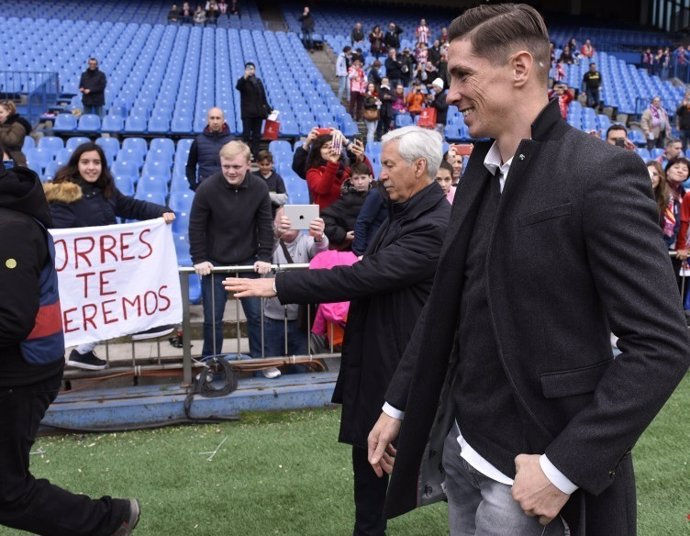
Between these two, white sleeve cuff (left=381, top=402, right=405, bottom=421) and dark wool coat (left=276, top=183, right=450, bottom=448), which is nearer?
white sleeve cuff (left=381, top=402, right=405, bottom=421)

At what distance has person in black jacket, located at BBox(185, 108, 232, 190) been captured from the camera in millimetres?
8414

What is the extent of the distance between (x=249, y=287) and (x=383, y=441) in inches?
33.8

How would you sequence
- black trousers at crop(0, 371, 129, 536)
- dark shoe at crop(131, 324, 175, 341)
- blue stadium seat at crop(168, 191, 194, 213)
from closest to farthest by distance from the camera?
black trousers at crop(0, 371, 129, 536) < dark shoe at crop(131, 324, 175, 341) < blue stadium seat at crop(168, 191, 194, 213)

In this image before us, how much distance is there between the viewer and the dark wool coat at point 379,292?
2.80m

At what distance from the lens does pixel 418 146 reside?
9.26 feet

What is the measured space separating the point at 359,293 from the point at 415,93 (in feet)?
47.6

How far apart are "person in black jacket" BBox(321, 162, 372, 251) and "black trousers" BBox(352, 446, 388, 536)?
2880mm

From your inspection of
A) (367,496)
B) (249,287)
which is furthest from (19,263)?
(367,496)

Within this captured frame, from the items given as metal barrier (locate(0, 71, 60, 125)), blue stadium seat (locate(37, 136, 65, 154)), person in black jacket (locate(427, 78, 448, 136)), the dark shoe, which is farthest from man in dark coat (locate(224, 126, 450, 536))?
metal barrier (locate(0, 71, 60, 125))

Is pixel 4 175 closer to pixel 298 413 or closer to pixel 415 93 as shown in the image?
pixel 298 413

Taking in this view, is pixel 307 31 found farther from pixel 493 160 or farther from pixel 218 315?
pixel 493 160

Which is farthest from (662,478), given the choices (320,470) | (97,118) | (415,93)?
(415,93)

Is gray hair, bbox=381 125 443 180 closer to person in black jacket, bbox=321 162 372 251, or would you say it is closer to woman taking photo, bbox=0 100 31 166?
person in black jacket, bbox=321 162 372 251

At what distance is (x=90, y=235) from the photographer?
462 cm
